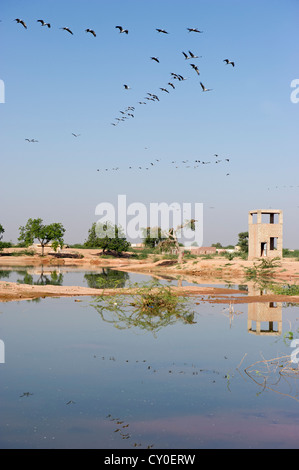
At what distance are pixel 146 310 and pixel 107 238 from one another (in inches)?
2176

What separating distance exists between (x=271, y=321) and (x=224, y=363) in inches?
254

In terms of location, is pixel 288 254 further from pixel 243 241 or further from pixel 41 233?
pixel 41 233

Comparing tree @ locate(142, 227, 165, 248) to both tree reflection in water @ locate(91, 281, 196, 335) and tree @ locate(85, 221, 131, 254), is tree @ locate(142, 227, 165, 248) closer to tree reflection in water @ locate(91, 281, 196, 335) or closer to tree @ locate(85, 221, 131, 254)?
tree @ locate(85, 221, 131, 254)

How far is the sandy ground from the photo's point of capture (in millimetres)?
22453

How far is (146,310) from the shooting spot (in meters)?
18.0

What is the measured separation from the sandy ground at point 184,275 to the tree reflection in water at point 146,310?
1537 mm

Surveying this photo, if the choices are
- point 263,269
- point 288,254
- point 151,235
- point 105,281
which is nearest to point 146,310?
point 105,281

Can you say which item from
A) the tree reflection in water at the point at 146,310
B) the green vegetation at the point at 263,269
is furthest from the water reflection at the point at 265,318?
the green vegetation at the point at 263,269

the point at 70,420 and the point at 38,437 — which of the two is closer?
the point at 38,437

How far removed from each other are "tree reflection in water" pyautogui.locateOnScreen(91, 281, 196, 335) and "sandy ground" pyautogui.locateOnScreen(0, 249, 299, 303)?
1537 millimetres
